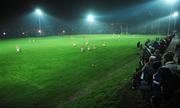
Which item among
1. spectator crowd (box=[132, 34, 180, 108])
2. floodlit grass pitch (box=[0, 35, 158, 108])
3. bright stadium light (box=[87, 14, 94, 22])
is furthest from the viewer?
bright stadium light (box=[87, 14, 94, 22])

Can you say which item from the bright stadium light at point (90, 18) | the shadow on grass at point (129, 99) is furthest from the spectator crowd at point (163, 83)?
the bright stadium light at point (90, 18)

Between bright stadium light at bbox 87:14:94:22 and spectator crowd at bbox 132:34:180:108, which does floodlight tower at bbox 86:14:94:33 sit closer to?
bright stadium light at bbox 87:14:94:22

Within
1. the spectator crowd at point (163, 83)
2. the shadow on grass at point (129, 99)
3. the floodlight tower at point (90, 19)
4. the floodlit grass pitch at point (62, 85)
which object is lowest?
the floodlit grass pitch at point (62, 85)

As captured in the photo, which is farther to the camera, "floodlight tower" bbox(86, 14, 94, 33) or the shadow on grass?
"floodlight tower" bbox(86, 14, 94, 33)

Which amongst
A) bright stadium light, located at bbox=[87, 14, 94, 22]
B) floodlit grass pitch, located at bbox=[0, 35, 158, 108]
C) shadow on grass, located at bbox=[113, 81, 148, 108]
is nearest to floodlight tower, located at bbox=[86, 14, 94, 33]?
bright stadium light, located at bbox=[87, 14, 94, 22]

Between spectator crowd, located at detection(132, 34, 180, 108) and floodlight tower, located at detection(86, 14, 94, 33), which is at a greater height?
floodlight tower, located at detection(86, 14, 94, 33)

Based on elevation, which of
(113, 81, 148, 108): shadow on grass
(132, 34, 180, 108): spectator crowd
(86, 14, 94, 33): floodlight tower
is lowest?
(113, 81, 148, 108): shadow on grass

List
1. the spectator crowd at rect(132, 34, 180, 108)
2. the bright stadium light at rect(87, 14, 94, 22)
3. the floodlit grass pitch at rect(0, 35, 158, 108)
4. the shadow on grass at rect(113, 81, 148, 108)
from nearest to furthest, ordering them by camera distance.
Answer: the spectator crowd at rect(132, 34, 180, 108) < the shadow on grass at rect(113, 81, 148, 108) < the floodlit grass pitch at rect(0, 35, 158, 108) < the bright stadium light at rect(87, 14, 94, 22)

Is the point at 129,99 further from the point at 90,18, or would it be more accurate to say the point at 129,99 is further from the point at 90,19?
the point at 90,19

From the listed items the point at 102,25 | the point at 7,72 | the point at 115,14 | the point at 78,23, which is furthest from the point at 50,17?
the point at 7,72

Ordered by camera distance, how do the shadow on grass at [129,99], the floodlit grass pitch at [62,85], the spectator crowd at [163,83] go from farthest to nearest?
the floodlit grass pitch at [62,85] → the shadow on grass at [129,99] → the spectator crowd at [163,83]

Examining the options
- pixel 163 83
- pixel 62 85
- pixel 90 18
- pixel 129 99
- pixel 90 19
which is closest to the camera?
pixel 163 83

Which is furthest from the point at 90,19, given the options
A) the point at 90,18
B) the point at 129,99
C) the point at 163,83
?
the point at 163,83

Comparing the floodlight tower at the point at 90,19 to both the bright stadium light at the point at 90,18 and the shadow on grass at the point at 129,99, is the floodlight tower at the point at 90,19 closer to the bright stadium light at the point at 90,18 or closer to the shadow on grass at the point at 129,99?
the bright stadium light at the point at 90,18
